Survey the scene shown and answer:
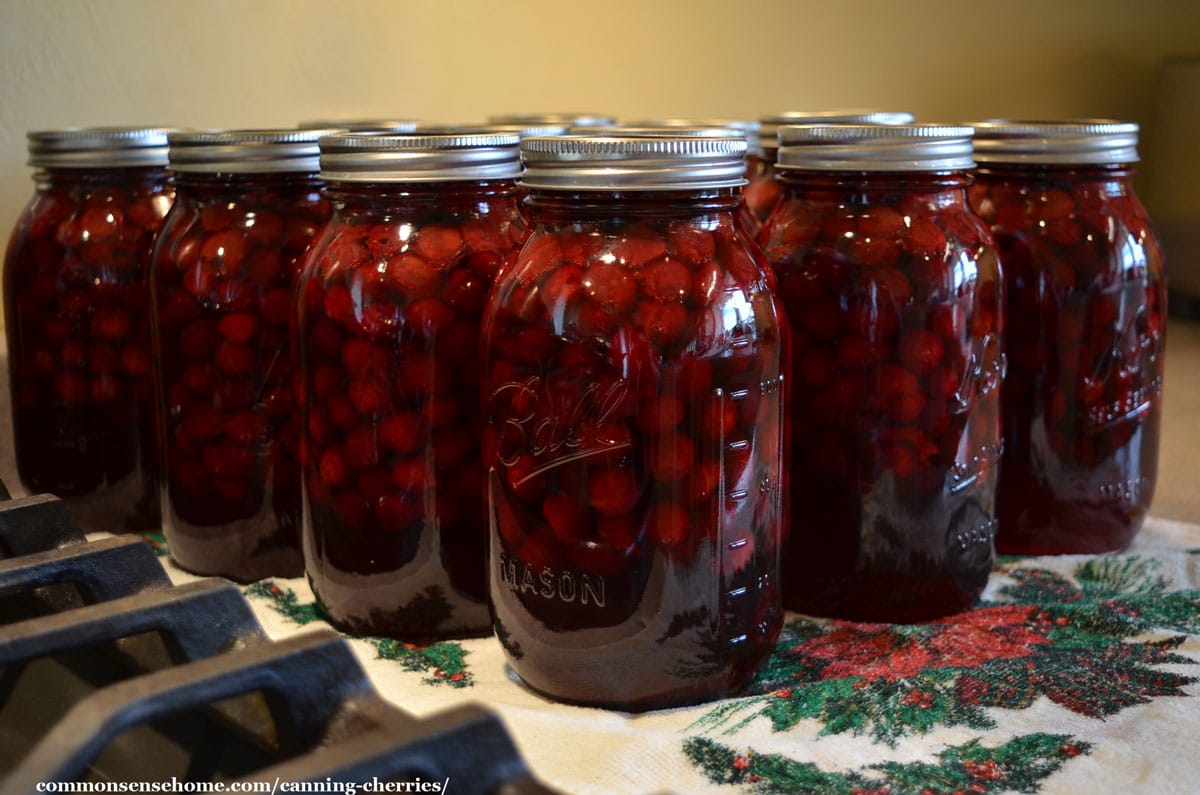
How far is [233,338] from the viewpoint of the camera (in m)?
0.82

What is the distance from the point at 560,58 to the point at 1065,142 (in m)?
0.66

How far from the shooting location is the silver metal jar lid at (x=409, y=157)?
0.71 m

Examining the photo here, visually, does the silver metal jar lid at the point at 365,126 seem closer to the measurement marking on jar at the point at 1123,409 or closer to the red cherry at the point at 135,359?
the red cherry at the point at 135,359

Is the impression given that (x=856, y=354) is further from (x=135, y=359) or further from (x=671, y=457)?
(x=135, y=359)

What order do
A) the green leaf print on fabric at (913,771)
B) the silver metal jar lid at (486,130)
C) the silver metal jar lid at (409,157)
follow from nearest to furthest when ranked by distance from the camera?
the green leaf print on fabric at (913,771) → the silver metal jar lid at (409,157) → the silver metal jar lid at (486,130)

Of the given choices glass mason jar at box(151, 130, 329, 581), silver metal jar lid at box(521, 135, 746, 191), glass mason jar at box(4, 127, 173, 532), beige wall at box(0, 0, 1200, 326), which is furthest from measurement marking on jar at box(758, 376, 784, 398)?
beige wall at box(0, 0, 1200, 326)

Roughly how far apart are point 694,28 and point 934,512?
34.4 inches

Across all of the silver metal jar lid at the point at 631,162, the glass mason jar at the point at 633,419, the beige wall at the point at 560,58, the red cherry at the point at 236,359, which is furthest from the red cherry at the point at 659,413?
the beige wall at the point at 560,58

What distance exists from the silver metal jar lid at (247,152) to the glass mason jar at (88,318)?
0.12 m

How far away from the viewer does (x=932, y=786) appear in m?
0.57

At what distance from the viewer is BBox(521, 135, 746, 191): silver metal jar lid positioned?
63 centimetres

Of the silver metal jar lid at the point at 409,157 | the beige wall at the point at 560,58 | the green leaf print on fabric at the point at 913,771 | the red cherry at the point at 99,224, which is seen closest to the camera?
the green leaf print on fabric at the point at 913,771

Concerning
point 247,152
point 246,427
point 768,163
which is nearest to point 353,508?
point 246,427

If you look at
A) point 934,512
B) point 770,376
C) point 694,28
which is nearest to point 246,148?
point 770,376
